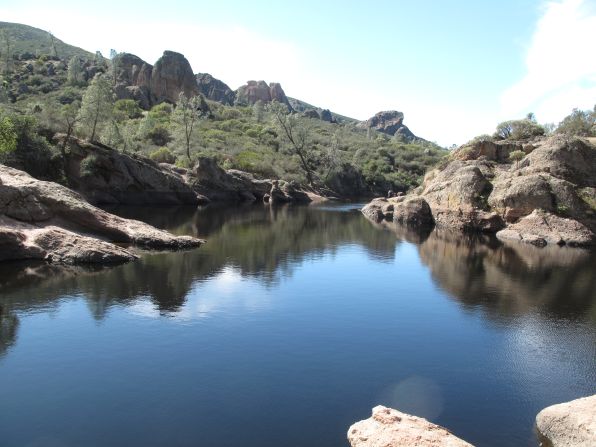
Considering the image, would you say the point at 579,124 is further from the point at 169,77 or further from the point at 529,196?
the point at 169,77

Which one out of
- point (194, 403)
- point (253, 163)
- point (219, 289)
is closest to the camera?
point (194, 403)

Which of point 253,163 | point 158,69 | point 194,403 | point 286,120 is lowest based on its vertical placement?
point 194,403

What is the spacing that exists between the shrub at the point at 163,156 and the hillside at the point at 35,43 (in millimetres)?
82734

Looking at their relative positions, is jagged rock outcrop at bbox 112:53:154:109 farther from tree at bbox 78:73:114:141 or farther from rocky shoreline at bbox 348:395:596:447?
rocky shoreline at bbox 348:395:596:447

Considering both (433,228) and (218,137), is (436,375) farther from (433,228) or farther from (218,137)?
(218,137)

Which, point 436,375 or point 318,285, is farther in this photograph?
point 318,285

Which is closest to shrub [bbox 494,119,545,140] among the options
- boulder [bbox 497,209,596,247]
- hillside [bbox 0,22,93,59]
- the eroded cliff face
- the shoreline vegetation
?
the shoreline vegetation

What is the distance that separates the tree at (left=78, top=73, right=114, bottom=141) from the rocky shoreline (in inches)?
2471

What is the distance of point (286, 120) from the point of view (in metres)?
111

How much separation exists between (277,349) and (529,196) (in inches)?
1507

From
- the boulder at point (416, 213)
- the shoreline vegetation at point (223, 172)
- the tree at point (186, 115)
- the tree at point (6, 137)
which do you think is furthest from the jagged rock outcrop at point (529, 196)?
the tree at point (186, 115)

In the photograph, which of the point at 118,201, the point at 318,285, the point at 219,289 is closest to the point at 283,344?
the point at 219,289

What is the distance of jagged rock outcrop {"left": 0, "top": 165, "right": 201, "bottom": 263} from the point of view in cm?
2823

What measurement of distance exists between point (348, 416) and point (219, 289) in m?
13.5
